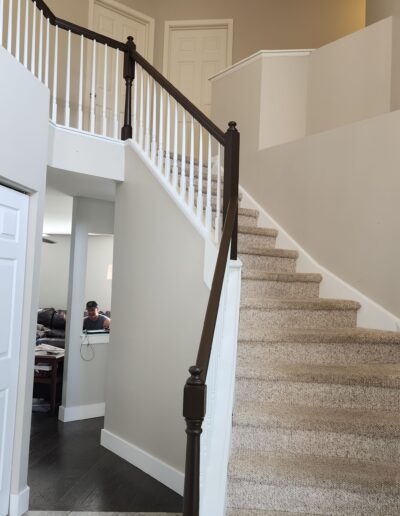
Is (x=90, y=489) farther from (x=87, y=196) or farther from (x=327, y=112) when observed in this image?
(x=327, y=112)

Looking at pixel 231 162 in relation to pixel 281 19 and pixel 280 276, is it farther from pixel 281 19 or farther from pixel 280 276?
pixel 281 19

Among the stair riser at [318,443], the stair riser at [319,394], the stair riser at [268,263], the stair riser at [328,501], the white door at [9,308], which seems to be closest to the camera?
the stair riser at [328,501]

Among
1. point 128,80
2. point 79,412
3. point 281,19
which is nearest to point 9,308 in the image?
point 128,80

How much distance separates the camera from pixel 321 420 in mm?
2525

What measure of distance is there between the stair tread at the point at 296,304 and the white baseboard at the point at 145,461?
1299mm

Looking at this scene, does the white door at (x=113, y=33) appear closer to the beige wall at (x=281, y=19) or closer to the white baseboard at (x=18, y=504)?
the beige wall at (x=281, y=19)

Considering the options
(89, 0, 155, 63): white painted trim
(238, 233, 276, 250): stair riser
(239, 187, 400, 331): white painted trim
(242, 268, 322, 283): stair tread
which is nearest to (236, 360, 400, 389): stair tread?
(239, 187, 400, 331): white painted trim

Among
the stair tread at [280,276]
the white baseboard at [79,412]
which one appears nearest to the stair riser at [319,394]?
the stair tread at [280,276]

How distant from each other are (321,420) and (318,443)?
0.37 feet

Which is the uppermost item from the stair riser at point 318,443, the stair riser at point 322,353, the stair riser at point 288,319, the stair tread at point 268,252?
the stair tread at point 268,252

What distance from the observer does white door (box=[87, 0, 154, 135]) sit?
617cm

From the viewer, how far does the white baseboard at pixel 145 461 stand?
3547 millimetres

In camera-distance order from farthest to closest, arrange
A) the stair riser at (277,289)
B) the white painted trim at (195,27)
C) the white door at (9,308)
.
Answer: the white painted trim at (195,27) < the stair riser at (277,289) < the white door at (9,308)

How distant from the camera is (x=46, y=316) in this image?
967cm
